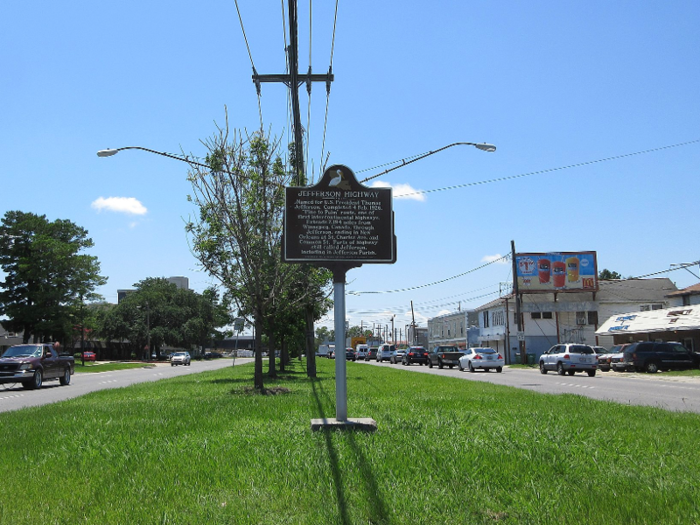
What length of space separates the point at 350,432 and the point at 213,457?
2.26 metres

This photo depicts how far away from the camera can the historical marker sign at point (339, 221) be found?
33.8 feet

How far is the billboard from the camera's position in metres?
61.0

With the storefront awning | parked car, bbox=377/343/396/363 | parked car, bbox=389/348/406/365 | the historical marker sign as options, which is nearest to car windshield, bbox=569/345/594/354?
the storefront awning

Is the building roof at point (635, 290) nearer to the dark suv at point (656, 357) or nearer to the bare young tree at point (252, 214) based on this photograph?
the dark suv at point (656, 357)

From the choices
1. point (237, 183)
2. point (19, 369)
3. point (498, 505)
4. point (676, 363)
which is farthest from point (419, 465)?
point (676, 363)

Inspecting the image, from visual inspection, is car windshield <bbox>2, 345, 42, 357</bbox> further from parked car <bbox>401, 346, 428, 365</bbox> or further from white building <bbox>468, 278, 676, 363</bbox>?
white building <bbox>468, 278, 676, 363</bbox>

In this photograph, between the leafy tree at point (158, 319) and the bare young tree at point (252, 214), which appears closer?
the bare young tree at point (252, 214)

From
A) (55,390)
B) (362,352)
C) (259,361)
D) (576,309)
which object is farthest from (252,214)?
(362,352)

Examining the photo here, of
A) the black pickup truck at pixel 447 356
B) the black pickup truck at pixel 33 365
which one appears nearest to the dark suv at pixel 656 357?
the black pickup truck at pixel 447 356

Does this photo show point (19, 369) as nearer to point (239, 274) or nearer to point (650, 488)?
point (239, 274)

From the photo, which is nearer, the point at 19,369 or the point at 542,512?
the point at 542,512

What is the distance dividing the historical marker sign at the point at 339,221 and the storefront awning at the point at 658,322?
35715 mm

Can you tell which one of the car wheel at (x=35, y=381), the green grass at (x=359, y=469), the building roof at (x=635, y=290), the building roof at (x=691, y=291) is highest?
the building roof at (x=635, y=290)

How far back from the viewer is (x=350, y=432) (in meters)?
9.06
